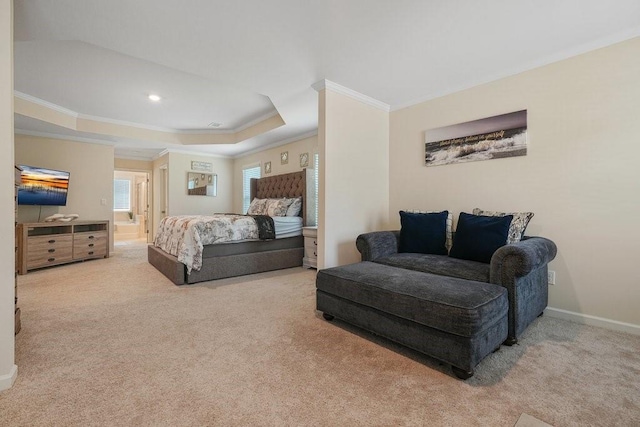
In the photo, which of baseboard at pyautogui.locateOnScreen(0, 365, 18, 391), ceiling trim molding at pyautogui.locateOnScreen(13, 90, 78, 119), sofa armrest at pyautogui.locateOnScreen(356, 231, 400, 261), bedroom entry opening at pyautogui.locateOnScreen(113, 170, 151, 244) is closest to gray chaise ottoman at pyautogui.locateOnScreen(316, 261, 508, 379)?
sofa armrest at pyautogui.locateOnScreen(356, 231, 400, 261)

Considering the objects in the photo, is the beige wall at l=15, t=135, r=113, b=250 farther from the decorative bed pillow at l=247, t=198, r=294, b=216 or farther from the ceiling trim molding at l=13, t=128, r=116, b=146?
the decorative bed pillow at l=247, t=198, r=294, b=216

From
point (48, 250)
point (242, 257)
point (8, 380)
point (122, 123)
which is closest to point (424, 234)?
point (242, 257)

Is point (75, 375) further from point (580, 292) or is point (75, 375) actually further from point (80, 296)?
point (580, 292)

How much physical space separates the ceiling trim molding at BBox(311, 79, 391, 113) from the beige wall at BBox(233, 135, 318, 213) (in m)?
1.63

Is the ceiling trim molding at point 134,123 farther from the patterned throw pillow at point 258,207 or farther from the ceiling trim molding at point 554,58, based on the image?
the ceiling trim molding at point 554,58

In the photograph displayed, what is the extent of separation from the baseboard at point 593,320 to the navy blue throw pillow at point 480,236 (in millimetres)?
880

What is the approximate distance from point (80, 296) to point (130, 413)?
241 centimetres

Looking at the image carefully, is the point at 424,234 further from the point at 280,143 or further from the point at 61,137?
the point at 61,137

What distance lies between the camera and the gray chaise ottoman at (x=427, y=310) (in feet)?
5.10

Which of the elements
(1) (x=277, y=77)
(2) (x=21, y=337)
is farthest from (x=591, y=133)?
(2) (x=21, y=337)

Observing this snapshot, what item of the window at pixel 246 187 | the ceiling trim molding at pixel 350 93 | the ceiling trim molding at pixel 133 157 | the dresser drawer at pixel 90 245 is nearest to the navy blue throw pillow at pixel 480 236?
the ceiling trim molding at pixel 350 93

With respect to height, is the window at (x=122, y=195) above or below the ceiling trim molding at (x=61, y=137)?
below

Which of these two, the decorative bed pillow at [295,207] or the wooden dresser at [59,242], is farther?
the decorative bed pillow at [295,207]

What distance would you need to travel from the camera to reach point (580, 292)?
94.7 inches
